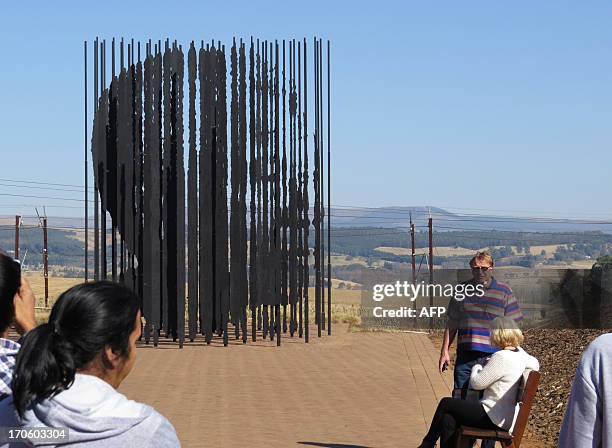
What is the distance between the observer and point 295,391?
12.3 metres

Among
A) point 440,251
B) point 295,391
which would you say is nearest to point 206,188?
point 295,391

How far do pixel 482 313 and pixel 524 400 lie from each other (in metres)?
1.21

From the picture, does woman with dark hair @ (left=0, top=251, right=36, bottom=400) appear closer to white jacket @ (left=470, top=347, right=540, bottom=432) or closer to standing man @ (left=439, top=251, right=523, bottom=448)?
white jacket @ (left=470, top=347, right=540, bottom=432)

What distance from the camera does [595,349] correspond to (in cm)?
349

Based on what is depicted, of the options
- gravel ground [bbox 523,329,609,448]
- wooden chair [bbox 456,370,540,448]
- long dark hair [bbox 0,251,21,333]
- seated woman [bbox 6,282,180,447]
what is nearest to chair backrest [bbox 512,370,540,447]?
wooden chair [bbox 456,370,540,448]

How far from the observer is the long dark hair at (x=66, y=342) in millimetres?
2830

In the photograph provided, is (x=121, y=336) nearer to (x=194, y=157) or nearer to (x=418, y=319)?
(x=194, y=157)

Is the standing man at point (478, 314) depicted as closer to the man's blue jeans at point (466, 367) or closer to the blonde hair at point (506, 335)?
the man's blue jeans at point (466, 367)

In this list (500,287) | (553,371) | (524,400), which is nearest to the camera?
(524,400)

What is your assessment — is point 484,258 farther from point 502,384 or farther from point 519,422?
point 519,422

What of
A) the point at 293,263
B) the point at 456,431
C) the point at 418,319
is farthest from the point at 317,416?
the point at 418,319

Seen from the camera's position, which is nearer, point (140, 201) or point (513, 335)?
point (513, 335)

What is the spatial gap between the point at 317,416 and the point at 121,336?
7.90m

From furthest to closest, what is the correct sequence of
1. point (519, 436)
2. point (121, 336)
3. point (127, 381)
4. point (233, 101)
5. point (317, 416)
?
point (233, 101) < point (127, 381) < point (317, 416) < point (519, 436) < point (121, 336)
